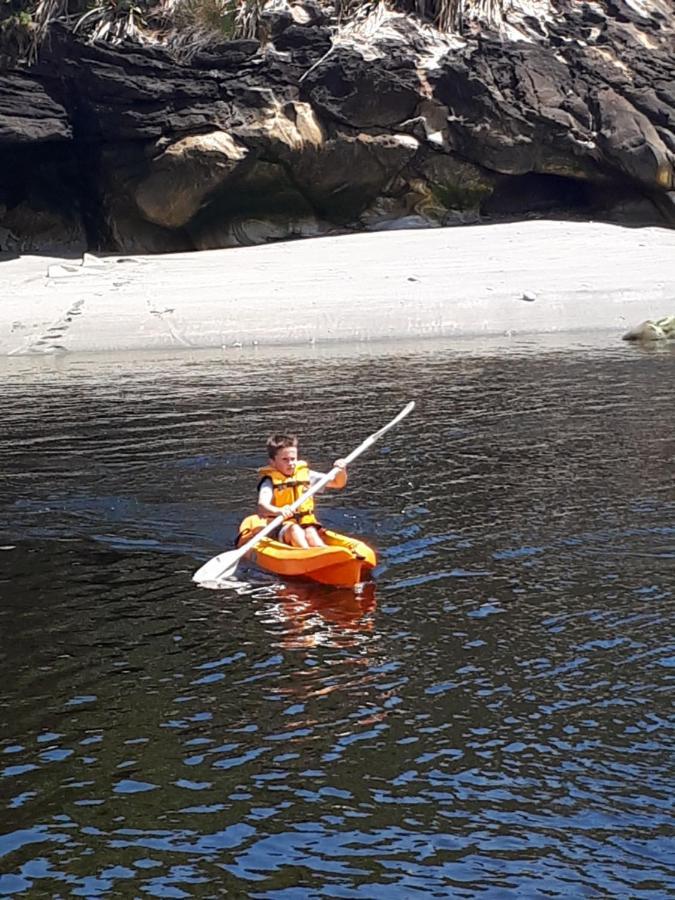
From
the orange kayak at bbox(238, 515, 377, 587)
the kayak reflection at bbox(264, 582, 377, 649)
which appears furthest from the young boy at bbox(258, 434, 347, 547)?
the kayak reflection at bbox(264, 582, 377, 649)

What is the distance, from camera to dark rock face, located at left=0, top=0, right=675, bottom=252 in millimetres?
24375

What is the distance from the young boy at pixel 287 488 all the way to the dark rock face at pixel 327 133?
15.7 m

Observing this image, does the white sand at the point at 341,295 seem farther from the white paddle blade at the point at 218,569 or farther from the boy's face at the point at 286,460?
the white paddle blade at the point at 218,569

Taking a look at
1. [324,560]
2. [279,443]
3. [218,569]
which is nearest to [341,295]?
[279,443]

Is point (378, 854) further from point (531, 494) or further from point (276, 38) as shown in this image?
point (276, 38)

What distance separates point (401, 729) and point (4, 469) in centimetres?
741

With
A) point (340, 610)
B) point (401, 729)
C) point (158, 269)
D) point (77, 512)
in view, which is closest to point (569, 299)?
point (158, 269)

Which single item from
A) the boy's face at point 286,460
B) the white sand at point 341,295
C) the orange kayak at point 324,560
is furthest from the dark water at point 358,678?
the white sand at point 341,295

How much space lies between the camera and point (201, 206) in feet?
80.9

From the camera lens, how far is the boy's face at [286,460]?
919 cm

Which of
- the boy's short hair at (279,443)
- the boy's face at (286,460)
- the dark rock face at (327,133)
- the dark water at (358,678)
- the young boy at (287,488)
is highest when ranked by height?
the dark rock face at (327,133)

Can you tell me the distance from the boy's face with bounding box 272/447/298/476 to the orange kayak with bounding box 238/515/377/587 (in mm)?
689

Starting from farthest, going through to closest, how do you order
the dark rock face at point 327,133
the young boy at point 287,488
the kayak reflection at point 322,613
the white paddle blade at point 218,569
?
the dark rock face at point 327,133 < the young boy at point 287,488 < the white paddle blade at point 218,569 < the kayak reflection at point 322,613

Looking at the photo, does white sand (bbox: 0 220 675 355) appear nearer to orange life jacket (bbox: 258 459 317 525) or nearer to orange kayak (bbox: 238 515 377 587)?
orange life jacket (bbox: 258 459 317 525)
